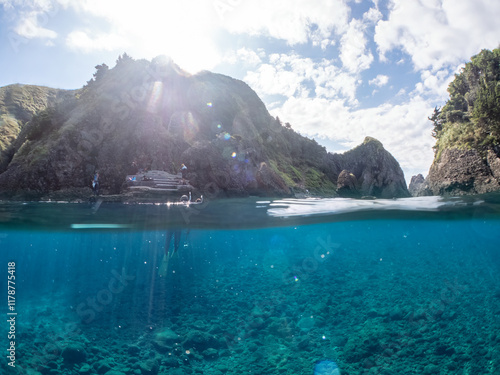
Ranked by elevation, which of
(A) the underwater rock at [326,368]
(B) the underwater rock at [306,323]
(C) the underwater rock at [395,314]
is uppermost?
(C) the underwater rock at [395,314]

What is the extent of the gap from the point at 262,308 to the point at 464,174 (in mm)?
19305

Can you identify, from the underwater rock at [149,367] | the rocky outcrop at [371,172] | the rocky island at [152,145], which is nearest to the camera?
the underwater rock at [149,367]

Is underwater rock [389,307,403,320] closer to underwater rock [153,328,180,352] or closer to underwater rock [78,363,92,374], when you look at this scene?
underwater rock [153,328,180,352]

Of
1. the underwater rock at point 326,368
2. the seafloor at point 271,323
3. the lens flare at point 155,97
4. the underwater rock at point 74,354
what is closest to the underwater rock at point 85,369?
the seafloor at point 271,323

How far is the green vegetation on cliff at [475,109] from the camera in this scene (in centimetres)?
1802

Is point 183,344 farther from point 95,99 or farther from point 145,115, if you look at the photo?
point 95,99

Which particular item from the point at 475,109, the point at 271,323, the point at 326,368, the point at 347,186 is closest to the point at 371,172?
the point at 347,186

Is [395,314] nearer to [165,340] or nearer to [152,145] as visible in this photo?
[165,340]

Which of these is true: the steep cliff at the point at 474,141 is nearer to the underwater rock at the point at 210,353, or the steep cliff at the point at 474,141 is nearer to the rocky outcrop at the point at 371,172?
the underwater rock at the point at 210,353

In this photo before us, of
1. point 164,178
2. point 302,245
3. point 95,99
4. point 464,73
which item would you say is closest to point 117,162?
point 164,178

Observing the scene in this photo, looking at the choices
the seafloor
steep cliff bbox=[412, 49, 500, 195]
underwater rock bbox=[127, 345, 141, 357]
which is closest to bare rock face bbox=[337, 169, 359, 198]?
steep cliff bbox=[412, 49, 500, 195]

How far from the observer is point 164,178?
2939 centimetres

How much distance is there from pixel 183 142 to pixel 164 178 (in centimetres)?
1063

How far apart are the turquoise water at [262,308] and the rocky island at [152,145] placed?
8.22 m
